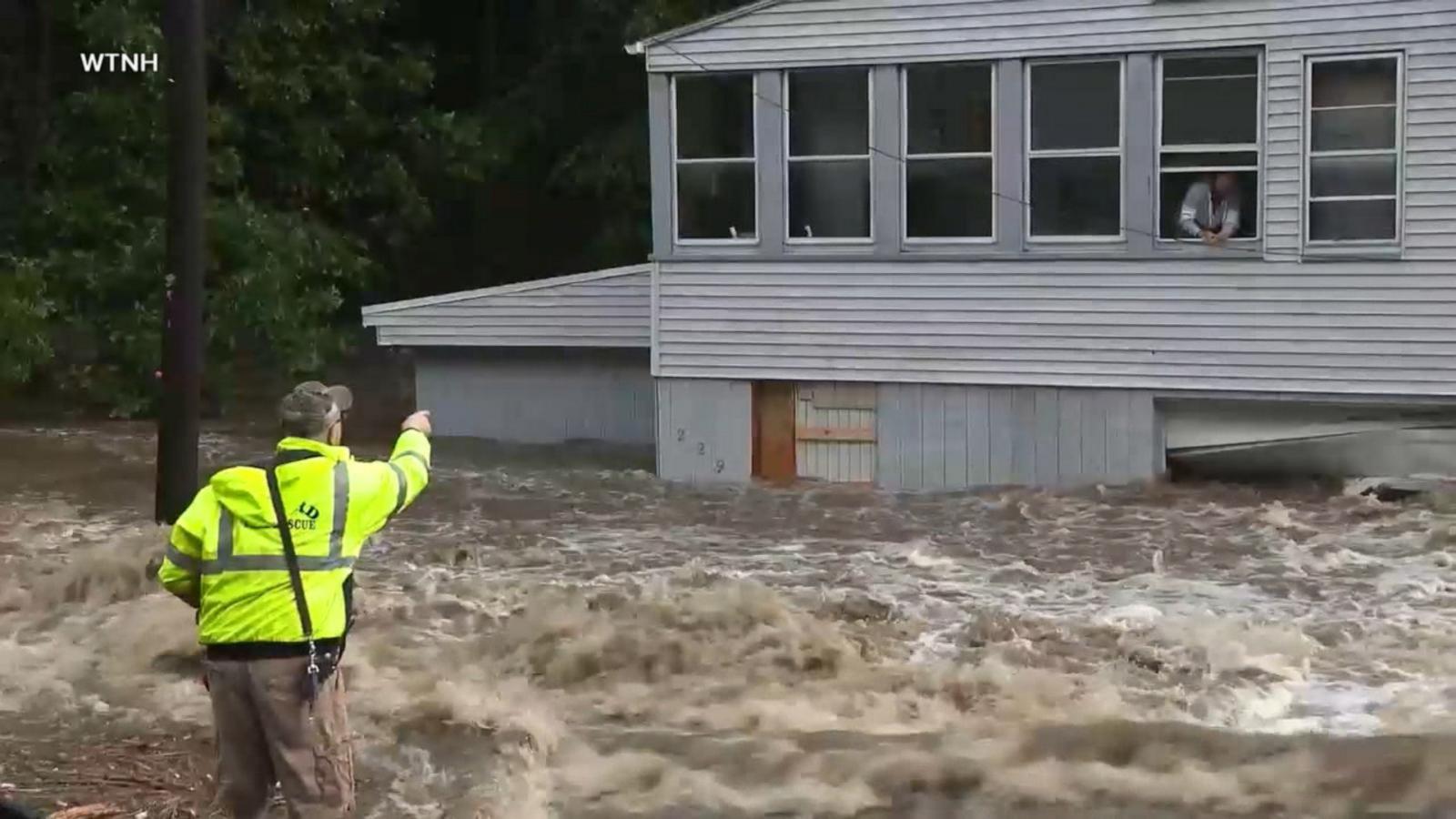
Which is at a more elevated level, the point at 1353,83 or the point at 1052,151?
the point at 1353,83

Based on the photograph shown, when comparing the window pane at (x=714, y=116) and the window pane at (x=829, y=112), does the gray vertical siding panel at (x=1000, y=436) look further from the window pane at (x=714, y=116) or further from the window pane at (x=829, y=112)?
the window pane at (x=714, y=116)

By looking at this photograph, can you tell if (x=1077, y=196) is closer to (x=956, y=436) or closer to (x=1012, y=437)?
(x=1012, y=437)

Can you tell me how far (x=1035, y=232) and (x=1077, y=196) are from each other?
52cm

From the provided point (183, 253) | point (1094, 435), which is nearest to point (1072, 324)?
point (1094, 435)

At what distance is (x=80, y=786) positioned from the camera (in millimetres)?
8023

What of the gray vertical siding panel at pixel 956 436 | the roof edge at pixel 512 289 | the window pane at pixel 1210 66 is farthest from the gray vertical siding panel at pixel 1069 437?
the roof edge at pixel 512 289

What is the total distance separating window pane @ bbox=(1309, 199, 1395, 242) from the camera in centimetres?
1662

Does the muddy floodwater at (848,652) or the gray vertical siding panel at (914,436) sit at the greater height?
the gray vertical siding panel at (914,436)

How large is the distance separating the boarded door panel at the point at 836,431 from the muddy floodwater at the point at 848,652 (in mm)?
472

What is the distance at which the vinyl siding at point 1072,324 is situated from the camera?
54.4ft

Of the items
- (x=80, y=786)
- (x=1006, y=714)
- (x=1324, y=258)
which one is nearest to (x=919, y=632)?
(x=1006, y=714)

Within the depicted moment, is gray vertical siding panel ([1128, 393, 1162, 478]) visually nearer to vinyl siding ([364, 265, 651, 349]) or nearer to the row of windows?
the row of windows

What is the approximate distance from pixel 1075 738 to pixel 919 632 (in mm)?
2919

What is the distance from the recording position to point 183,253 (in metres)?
13.0
